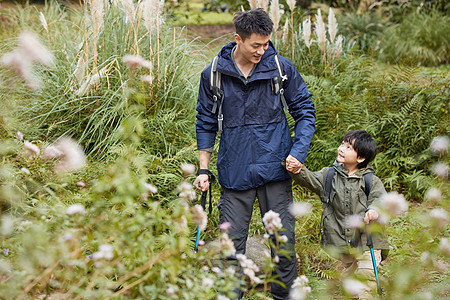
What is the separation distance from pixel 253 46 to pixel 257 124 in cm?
48

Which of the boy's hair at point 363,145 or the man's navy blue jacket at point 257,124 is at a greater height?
the man's navy blue jacket at point 257,124

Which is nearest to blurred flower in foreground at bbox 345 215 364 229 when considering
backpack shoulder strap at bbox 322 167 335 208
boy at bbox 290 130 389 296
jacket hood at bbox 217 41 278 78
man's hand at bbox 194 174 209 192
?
boy at bbox 290 130 389 296

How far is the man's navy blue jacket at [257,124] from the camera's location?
302 centimetres

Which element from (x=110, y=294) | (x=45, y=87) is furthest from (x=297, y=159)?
(x=45, y=87)

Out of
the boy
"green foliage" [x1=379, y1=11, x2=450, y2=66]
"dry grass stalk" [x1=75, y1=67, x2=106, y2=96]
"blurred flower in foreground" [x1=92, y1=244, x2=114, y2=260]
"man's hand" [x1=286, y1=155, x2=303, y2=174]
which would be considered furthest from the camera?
"green foliage" [x1=379, y1=11, x2=450, y2=66]

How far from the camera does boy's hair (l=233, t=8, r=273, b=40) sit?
9.38ft

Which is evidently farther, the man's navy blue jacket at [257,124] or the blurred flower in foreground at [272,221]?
the man's navy blue jacket at [257,124]

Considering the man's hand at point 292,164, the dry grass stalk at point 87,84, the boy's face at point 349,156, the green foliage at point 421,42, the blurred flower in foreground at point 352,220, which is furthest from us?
the green foliage at point 421,42

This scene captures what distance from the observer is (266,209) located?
3152 millimetres

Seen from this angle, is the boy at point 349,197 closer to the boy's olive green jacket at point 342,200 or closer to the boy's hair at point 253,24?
the boy's olive green jacket at point 342,200

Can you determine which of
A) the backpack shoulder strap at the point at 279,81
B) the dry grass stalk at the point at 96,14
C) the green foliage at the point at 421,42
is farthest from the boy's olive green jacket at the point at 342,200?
the green foliage at the point at 421,42

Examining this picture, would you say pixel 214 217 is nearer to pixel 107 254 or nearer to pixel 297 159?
pixel 297 159

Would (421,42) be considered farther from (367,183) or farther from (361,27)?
(367,183)

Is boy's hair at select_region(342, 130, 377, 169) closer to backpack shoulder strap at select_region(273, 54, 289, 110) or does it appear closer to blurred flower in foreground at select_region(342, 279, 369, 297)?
backpack shoulder strap at select_region(273, 54, 289, 110)
